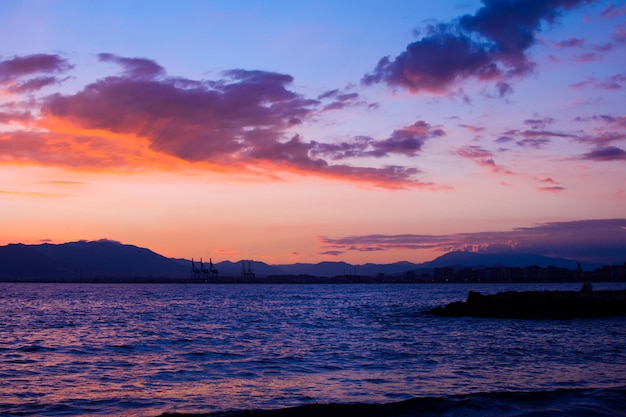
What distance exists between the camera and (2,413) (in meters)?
17.2

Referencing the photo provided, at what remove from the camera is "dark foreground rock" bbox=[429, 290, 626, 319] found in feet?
180

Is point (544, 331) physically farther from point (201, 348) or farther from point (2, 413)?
point (2, 413)

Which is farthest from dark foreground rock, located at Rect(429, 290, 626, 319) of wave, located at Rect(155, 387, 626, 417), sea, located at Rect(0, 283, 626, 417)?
wave, located at Rect(155, 387, 626, 417)

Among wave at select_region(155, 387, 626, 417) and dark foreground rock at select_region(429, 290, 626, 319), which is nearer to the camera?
wave at select_region(155, 387, 626, 417)

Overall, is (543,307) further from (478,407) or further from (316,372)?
(478,407)

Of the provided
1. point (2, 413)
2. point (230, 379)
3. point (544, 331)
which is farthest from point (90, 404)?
point (544, 331)

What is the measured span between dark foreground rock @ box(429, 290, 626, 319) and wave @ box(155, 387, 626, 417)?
37932 millimetres

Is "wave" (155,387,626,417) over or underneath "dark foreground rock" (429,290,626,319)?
over

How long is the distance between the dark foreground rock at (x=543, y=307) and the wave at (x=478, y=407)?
3793 centimetres

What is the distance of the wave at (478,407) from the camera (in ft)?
53.8

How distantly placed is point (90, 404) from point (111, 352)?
13.4 m

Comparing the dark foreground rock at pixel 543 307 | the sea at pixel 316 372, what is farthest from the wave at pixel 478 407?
the dark foreground rock at pixel 543 307

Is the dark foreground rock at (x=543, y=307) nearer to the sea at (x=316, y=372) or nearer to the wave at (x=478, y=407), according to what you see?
the sea at (x=316, y=372)

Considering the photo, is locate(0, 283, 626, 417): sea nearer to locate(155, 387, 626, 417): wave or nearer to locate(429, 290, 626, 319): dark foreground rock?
locate(155, 387, 626, 417): wave
